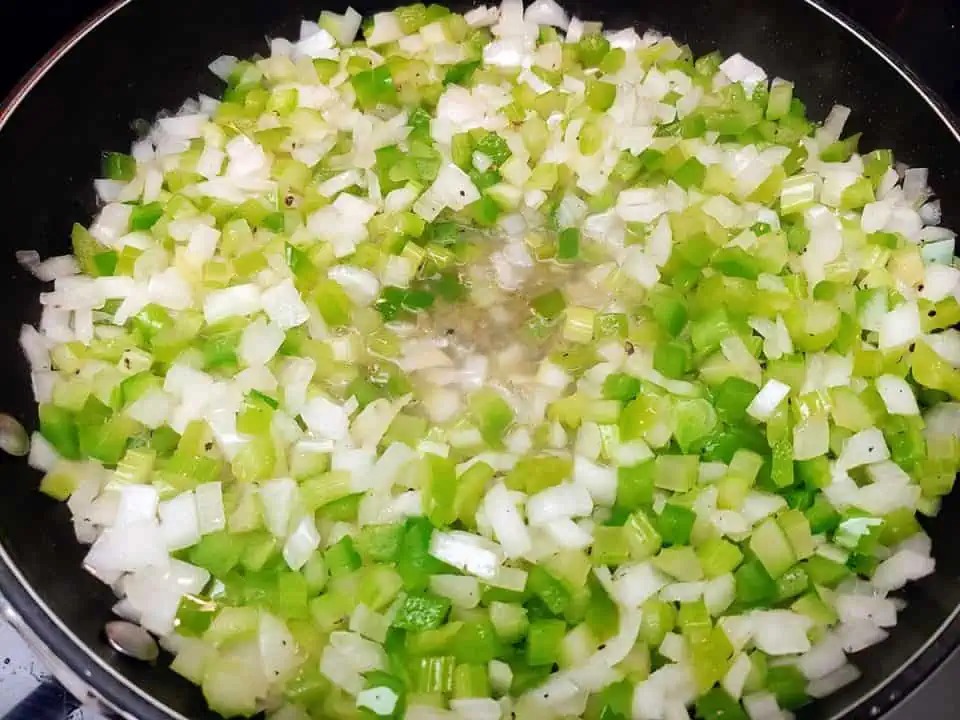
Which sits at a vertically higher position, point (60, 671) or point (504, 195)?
point (504, 195)

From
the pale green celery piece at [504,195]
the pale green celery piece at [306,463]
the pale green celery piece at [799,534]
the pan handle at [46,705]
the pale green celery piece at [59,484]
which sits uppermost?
the pale green celery piece at [504,195]

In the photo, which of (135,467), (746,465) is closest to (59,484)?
(135,467)

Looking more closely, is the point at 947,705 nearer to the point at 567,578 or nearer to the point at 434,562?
the point at 567,578

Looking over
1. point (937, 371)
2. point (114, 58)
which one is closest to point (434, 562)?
point (937, 371)

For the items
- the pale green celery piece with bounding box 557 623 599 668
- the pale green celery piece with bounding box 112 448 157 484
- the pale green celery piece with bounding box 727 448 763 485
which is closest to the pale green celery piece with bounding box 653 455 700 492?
the pale green celery piece with bounding box 727 448 763 485

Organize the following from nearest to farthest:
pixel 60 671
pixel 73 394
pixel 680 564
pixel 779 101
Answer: pixel 60 671 → pixel 680 564 → pixel 73 394 → pixel 779 101

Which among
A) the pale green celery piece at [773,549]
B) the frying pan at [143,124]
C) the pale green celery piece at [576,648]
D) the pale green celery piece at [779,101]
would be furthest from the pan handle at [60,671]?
the pale green celery piece at [779,101]

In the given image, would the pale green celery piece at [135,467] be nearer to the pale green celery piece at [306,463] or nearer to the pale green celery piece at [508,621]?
the pale green celery piece at [306,463]

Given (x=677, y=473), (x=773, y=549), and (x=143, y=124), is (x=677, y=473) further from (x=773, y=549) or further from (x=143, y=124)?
(x=143, y=124)
